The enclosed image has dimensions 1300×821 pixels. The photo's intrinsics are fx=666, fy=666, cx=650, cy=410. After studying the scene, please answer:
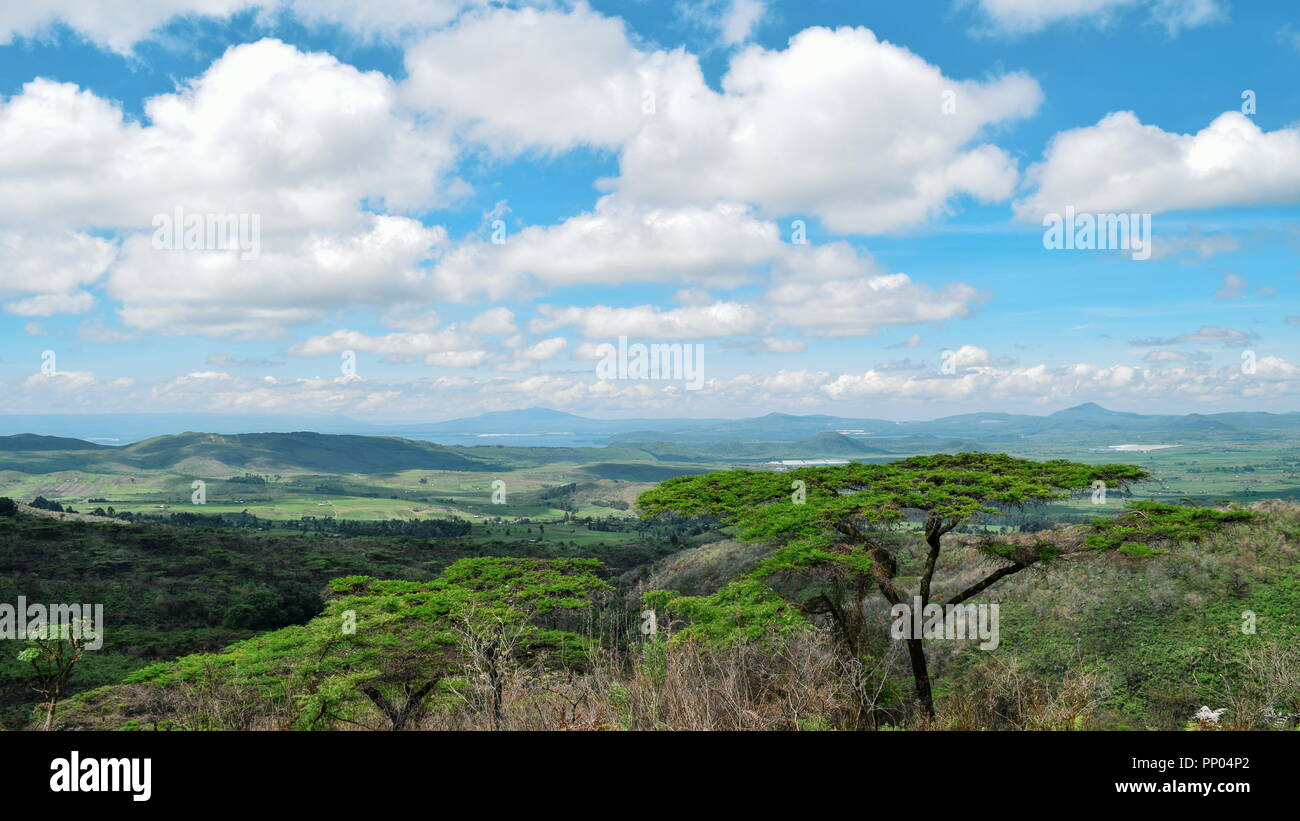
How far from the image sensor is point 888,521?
15719 millimetres

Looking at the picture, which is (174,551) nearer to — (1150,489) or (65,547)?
(65,547)

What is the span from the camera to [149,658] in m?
41.5

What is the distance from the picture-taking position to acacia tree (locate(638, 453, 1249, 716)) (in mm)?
15133

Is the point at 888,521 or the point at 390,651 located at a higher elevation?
the point at 888,521

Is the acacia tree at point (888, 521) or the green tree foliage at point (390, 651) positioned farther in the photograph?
the acacia tree at point (888, 521)

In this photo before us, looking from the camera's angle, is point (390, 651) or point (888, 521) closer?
point (390, 651)

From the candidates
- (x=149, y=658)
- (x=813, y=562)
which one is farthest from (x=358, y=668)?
(x=149, y=658)

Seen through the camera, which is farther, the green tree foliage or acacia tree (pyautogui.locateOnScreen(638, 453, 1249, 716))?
acacia tree (pyautogui.locateOnScreen(638, 453, 1249, 716))

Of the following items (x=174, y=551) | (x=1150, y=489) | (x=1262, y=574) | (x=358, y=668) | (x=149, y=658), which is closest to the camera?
(x=358, y=668)

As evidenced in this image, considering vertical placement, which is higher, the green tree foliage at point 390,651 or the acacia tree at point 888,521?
the acacia tree at point 888,521

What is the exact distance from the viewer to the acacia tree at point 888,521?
1513 centimetres

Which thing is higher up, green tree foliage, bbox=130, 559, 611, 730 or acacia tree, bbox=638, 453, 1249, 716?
acacia tree, bbox=638, 453, 1249, 716
